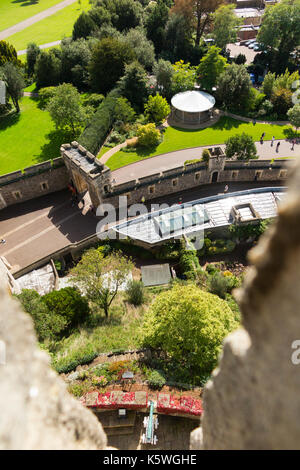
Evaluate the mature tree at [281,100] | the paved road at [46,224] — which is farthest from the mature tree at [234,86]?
the paved road at [46,224]

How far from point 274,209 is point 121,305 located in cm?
2184

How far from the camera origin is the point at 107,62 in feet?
182

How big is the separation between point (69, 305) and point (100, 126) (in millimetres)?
31838

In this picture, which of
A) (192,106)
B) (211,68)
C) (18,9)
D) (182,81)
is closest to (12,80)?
(182,81)

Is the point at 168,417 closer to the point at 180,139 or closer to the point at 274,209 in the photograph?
the point at 274,209

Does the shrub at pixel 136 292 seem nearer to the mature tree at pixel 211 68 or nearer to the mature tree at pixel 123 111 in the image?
the mature tree at pixel 123 111

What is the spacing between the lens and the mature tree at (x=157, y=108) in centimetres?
5175

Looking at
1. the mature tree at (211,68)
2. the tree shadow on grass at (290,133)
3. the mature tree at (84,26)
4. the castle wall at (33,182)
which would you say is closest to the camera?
the castle wall at (33,182)

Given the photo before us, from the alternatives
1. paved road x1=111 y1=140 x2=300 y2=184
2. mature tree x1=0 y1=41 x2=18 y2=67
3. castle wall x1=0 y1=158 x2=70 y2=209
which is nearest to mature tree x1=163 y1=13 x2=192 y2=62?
mature tree x1=0 y1=41 x2=18 y2=67

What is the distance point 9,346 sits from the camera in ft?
22.5

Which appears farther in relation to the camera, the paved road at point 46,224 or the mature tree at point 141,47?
the mature tree at point 141,47

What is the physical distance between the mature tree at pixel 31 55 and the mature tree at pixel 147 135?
36.5m

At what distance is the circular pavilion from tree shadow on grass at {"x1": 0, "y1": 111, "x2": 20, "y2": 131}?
2865cm

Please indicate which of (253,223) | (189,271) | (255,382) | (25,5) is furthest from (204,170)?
(25,5)
